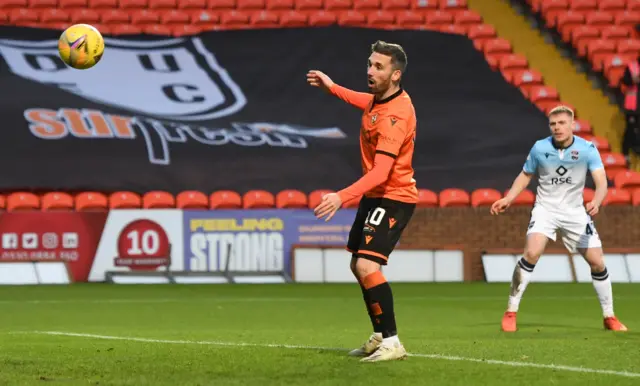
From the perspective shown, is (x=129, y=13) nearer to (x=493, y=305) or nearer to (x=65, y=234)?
(x=65, y=234)

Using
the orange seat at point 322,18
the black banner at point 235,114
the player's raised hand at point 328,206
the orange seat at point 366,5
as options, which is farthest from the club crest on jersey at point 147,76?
the player's raised hand at point 328,206

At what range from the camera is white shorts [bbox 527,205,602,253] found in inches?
441

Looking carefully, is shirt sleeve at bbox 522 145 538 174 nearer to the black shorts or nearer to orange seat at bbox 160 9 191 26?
the black shorts

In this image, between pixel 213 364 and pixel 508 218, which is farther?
pixel 508 218

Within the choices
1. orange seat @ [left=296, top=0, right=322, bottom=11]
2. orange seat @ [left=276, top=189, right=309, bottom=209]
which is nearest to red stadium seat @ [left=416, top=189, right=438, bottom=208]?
orange seat @ [left=276, top=189, right=309, bottom=209]

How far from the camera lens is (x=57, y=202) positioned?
20.2 m

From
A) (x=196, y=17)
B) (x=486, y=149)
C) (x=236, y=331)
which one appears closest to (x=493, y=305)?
(x=236, y=331)

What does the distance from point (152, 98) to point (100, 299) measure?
7712mm

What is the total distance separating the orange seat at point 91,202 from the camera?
66.0 ft

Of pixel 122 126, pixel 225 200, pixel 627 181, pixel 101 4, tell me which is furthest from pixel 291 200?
pixel 101 4

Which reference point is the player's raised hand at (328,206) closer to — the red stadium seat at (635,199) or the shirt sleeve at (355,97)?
the shirt sleeve at (355,97)

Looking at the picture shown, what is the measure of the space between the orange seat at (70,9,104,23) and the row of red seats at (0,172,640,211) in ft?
23.2

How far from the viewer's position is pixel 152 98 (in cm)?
2278

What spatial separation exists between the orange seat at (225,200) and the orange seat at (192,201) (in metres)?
0.14
